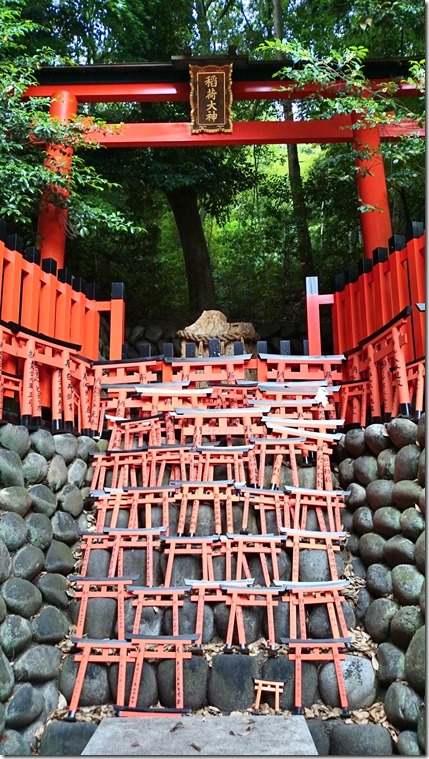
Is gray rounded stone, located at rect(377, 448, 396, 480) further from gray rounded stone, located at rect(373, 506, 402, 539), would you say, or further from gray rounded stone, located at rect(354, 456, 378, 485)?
gray rounded stone, located at rect(373, 506, 402, 539)

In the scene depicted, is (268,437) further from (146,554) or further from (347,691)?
(347,691)

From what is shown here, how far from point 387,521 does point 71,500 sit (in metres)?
2.82

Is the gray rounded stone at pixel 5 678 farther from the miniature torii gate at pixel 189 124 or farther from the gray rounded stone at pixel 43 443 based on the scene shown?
the miniature torii gate at pixel 189 124

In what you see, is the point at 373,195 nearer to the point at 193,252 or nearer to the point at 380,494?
the point at 193,252

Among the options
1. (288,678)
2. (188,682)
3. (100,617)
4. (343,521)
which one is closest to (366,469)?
(343,521)

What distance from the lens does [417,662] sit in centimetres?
388

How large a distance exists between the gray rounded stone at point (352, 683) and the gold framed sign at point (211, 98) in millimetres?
7332

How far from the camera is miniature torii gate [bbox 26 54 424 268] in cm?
820

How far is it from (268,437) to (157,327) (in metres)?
5.83

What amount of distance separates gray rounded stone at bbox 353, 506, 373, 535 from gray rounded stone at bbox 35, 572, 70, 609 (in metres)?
2.57

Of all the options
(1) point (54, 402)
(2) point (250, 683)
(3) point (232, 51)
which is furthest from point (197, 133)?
(2) point (250, 683)

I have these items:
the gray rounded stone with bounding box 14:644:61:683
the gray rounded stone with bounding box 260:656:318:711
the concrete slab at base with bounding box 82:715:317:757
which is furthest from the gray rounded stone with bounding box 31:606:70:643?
the gray rounded stone with bounding box 260:656:318:711

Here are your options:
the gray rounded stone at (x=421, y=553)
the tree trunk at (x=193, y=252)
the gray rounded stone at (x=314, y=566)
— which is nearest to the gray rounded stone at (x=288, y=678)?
the gray rounded stone at (x=314, y=566)

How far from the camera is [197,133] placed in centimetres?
876
